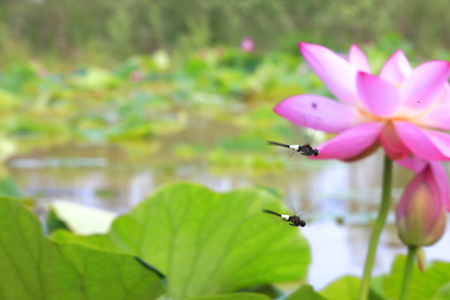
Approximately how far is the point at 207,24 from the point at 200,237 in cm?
574

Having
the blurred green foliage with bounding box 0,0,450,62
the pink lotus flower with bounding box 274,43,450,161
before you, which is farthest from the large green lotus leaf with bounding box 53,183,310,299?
the blurred green foliage with bounding box 0,0,450,62

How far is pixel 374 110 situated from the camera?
10.9 inches

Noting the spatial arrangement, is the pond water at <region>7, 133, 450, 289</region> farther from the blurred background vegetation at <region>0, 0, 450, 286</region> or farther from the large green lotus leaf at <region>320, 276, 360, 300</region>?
the large green lotus leaf at <region>320, 276, 360, 300</region>

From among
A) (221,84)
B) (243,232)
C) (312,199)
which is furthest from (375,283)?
(221,84)

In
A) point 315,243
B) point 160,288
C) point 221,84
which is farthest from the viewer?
point 221,84

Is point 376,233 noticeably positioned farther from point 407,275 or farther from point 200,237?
point 200,237

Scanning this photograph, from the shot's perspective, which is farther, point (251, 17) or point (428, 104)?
point (251, 17)

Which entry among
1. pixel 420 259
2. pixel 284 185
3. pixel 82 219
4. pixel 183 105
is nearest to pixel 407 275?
pixel 420 259

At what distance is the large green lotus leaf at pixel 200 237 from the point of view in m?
0.35

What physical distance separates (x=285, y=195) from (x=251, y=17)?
207 inches

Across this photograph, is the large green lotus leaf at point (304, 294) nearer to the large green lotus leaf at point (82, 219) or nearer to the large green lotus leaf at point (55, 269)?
the large green lotus leaf at point (55, 269)

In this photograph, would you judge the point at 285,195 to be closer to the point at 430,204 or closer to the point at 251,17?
the point at 430,204

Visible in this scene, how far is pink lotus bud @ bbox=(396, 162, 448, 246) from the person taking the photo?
27 cm

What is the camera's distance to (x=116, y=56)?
594 centimetres
